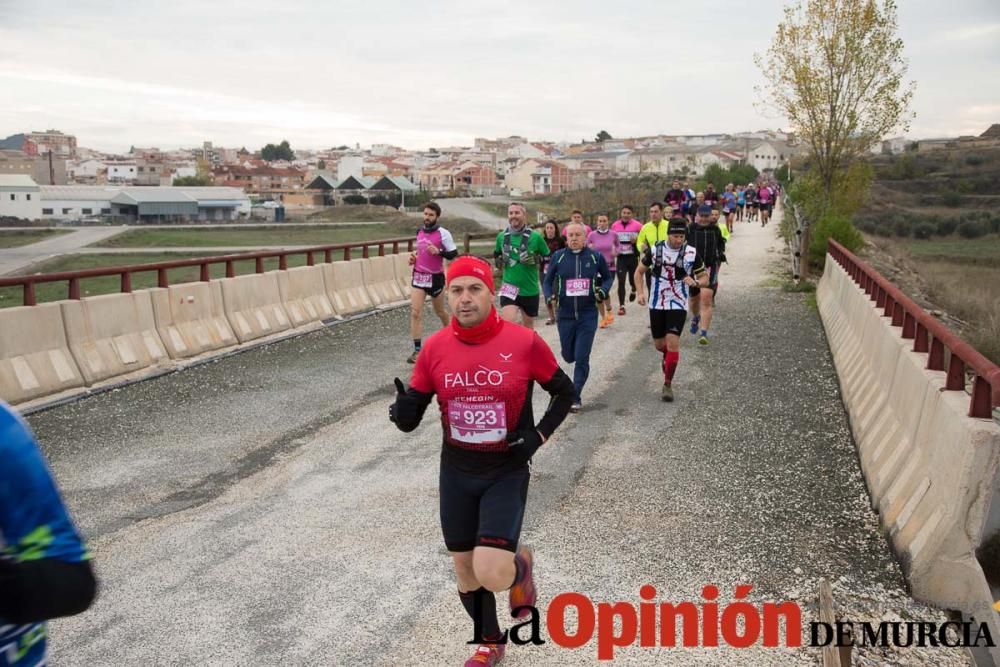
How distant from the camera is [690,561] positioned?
19.9ft

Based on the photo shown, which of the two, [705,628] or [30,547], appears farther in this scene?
[705,628]

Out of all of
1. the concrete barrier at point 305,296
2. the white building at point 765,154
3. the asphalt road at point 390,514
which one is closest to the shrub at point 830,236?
the asphalt road at point 390,514

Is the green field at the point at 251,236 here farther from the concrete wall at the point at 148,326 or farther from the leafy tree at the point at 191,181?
the leafy tree at the point at 191,181

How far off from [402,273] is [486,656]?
16.3 metres

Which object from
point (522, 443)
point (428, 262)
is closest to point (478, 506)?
point (522, 443)

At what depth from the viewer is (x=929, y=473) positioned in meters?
5.90

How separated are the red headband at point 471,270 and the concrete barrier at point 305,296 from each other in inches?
453

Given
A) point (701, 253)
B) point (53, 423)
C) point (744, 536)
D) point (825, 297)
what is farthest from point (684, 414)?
point (825, 297)

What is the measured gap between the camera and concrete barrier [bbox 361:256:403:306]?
18.9 metres

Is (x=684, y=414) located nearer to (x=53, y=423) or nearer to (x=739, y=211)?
(x=53, y=423)

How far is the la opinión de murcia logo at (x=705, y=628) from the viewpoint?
4930mm

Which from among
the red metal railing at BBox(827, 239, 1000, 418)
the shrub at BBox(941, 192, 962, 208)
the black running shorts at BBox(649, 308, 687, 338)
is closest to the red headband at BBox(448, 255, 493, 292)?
the red metal railing at BBox(827, 239, 1000, 418)

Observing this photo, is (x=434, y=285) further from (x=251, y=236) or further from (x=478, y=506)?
(x=251, y=236)

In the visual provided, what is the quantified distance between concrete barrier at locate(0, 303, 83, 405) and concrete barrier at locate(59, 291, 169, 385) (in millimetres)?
147
